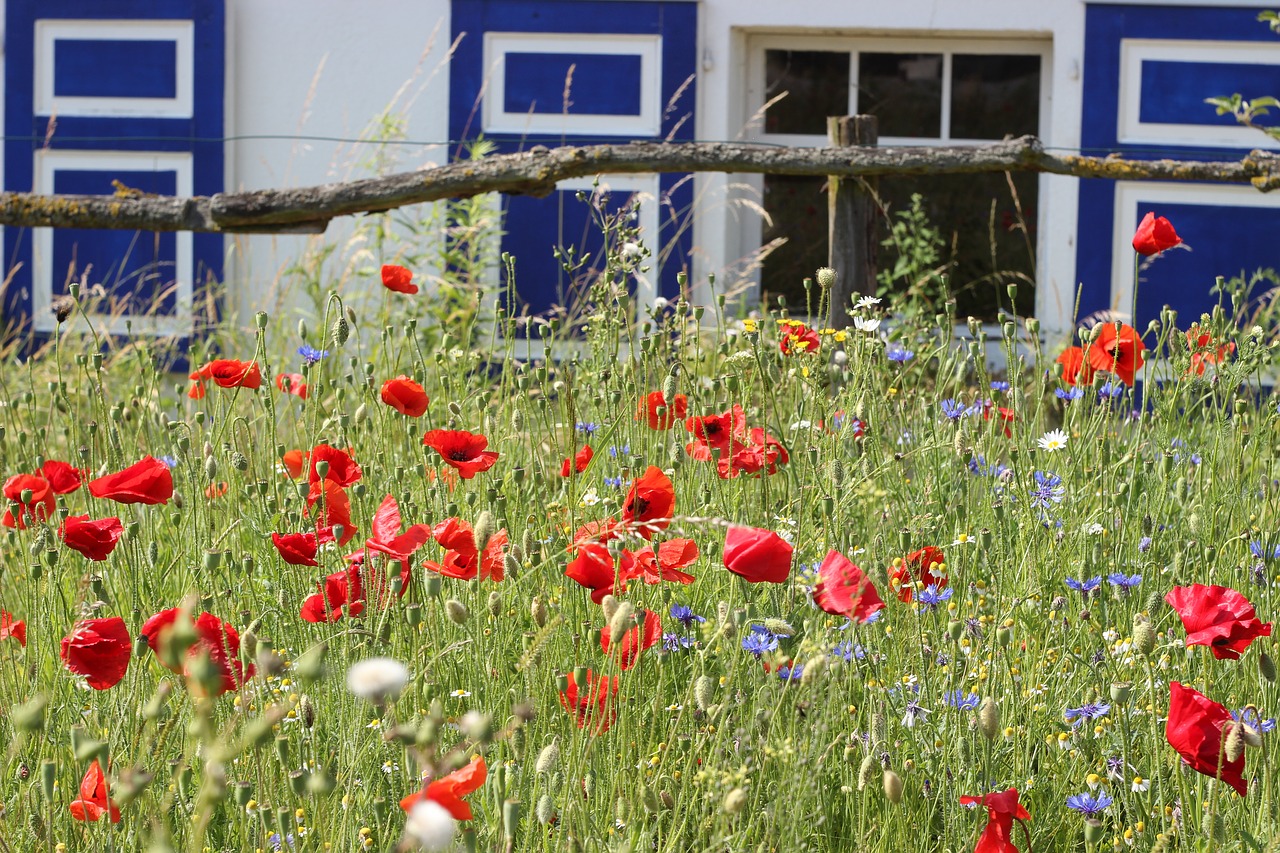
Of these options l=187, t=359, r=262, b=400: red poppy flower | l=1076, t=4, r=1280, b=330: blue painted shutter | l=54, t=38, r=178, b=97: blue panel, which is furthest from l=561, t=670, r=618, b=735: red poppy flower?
l=54, t=38, r=178, b=97: blue panel

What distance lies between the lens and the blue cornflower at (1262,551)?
1927 mm

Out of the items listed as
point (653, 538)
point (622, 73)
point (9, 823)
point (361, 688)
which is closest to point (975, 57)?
point (622, 73)

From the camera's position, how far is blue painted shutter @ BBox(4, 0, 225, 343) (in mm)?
5754

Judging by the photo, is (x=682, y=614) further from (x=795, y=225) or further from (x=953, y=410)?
(x=795, y=225)

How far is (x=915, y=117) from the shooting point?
19.7ft

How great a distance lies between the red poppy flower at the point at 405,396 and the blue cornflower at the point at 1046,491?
892 mm

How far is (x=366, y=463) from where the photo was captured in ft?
7.97

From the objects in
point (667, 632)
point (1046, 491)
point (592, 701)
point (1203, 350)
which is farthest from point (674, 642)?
point (1203, 350)

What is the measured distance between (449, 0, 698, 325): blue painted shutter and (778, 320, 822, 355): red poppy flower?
3185 millimetres

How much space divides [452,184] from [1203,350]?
5.63 feet

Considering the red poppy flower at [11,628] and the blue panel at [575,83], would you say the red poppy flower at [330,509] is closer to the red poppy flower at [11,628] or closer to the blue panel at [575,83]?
the red poppy flower at [11,628]

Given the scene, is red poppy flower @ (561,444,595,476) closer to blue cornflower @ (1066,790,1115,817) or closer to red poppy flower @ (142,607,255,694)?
red poppy flower @ (142,607,255,694)

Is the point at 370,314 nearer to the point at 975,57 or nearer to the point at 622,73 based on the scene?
the point at 622,73

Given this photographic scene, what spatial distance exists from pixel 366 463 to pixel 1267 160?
2.39m
